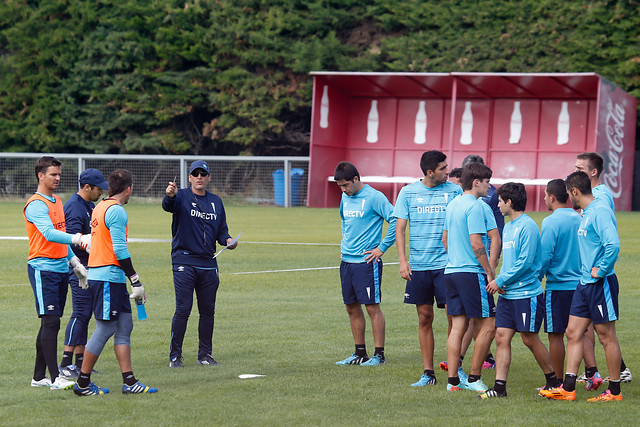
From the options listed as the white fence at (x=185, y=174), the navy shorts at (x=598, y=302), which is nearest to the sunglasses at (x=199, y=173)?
the navy shorts at (x=598, y=302)

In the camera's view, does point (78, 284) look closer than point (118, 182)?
No

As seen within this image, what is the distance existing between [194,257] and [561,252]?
3425 millimetres

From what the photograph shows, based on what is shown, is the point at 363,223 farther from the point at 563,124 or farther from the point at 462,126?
the point at 462,126

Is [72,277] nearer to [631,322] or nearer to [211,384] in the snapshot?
[211,384]

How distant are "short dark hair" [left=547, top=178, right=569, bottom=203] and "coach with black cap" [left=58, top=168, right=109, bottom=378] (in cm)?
366

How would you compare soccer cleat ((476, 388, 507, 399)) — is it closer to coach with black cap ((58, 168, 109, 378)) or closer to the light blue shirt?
the light blue shirt

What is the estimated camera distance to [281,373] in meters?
8.28

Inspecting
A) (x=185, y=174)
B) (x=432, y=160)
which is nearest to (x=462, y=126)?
(x=185, y=174)

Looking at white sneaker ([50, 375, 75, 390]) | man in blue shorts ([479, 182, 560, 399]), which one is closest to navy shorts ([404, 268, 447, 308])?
man in blue shorts ([479, 182, 560, 399])

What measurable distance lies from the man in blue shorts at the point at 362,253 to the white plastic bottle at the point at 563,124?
2516 cm

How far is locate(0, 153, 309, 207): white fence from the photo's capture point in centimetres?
3469

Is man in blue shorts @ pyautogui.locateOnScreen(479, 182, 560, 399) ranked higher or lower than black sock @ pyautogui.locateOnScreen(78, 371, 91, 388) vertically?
higher

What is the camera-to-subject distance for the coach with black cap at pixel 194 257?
28.8ft

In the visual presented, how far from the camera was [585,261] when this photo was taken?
7.12m
